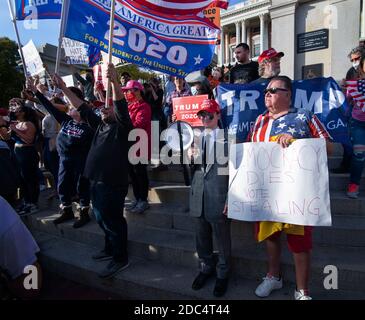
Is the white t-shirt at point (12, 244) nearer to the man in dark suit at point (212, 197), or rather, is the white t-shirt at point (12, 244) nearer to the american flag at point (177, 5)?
the man in dark suit at point (212, 197)

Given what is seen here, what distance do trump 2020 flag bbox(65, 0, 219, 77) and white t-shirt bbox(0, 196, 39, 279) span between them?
8.62ft

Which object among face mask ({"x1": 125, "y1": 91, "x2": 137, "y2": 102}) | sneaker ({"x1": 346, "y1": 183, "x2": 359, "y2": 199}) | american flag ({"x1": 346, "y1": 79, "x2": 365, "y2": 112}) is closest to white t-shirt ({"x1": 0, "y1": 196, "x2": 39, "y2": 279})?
face mask ({"x1": 125, "y1": 91, "x2": 137, "y2": 102})

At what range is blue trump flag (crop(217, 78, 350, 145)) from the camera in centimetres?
364

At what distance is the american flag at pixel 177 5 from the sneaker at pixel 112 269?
10.2 feet

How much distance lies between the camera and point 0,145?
2.58 metres

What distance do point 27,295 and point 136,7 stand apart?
11.0 ft

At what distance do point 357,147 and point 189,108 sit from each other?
Answer: 6.96 ft

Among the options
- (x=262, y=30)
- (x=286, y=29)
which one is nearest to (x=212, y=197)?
(x=286, y=29)

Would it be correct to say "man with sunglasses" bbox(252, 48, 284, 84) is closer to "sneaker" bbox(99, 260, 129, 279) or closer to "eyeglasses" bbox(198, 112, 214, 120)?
"eyeglasses" bbox(198, 112, 214, 120)

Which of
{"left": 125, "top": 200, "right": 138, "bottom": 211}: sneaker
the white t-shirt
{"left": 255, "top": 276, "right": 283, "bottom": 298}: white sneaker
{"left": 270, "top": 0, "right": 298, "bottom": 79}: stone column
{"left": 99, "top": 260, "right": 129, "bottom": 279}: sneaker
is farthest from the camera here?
{"left": 270, "top": 0, "right": 298, "bottom": 79}: stone column

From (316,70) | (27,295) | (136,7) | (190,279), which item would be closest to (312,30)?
(316,70)

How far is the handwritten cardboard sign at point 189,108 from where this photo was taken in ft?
13.3

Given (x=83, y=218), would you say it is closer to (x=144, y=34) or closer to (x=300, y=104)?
(x=144, y=34)

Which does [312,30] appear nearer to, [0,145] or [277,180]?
[277,180]
